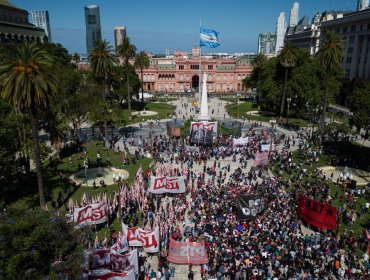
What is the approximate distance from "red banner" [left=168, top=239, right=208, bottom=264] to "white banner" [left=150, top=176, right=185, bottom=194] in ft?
29.3

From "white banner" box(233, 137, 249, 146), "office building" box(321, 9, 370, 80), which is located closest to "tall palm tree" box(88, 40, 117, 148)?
"white banner" box(233, 137, 249, 146)

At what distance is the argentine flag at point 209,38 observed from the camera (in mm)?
50841

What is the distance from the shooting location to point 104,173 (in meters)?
36.3

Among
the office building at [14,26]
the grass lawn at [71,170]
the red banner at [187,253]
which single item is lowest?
the grass lawn at [71,170]

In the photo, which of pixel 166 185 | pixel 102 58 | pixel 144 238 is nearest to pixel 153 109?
pixel 102 58

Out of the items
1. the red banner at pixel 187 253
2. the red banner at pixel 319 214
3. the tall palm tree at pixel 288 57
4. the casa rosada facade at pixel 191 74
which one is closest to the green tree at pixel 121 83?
the tall palm tree at pixel 288 57

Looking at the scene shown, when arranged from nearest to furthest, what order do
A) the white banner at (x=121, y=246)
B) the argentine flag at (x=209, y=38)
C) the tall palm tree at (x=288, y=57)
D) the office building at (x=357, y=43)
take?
the white banner at (x=121, y=246) → the argentine flag at (x=209, y=38) → the tall palm tree at (x=288, y=57) → the office building at (x=357, y=43)

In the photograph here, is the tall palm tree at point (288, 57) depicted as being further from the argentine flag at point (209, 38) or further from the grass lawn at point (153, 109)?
the grass lawn at point (153, 109)

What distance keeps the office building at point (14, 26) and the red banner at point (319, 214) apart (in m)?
76.6

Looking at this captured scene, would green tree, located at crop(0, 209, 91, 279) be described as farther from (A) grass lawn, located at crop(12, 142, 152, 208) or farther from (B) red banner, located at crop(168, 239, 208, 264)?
(A) grass lawn, located at crop(12, 142, 152, 208)

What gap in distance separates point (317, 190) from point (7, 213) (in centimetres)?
2588

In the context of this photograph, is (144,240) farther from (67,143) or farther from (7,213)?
(67,143)

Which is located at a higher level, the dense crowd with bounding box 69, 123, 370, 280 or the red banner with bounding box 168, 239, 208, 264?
the red banner with bounding box 168, 239, 208, 264

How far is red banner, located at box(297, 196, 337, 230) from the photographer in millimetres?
23031
